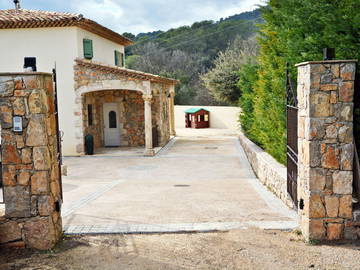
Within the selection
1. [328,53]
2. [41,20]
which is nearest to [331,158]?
[328,53]

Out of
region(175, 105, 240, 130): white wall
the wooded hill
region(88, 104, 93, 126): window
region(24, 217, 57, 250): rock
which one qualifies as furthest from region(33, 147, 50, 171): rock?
the wooded hill

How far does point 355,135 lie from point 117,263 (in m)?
3.74

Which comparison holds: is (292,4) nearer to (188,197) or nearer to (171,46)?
(188,197)

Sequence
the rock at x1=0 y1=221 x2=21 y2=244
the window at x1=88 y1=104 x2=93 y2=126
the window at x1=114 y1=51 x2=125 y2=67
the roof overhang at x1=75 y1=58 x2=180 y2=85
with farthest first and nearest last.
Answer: the window at x1=114 y1=51 x2=125 y2=67 < the window at x1=88 y1=104 x2=93 y2=126 < the roof overhang at x1=75 y1=58 x2=180 y2=85 < the rock at x1=0 y1=221 x2=21 y2=244

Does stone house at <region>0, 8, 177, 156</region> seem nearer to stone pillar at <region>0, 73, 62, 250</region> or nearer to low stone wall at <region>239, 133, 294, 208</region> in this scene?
low stone wall at <region>239, 133, 294, 208</region>

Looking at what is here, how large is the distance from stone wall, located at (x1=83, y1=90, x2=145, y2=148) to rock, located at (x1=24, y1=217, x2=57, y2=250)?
1408cm

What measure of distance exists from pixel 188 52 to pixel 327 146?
150 ft

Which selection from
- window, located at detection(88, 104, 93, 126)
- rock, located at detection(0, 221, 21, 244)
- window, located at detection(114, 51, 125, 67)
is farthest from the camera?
window, located at detection(114, 51, 125, 67)

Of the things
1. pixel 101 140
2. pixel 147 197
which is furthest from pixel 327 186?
pixel 101 140

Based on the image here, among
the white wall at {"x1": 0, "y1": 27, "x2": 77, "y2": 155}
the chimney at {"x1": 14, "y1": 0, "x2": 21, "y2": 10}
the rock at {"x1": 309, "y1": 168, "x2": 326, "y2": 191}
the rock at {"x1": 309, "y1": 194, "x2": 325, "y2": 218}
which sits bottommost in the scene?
the rock at {"x1": 309, "y1": 194, "x2": 325, "y2": 218}

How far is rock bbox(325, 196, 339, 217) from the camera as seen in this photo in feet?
17.2

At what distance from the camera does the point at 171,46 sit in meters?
50.9

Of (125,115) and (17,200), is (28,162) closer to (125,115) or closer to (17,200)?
(17,200)

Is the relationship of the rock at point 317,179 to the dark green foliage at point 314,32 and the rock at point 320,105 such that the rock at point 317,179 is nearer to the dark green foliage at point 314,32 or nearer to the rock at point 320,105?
the rock at point 320,105
